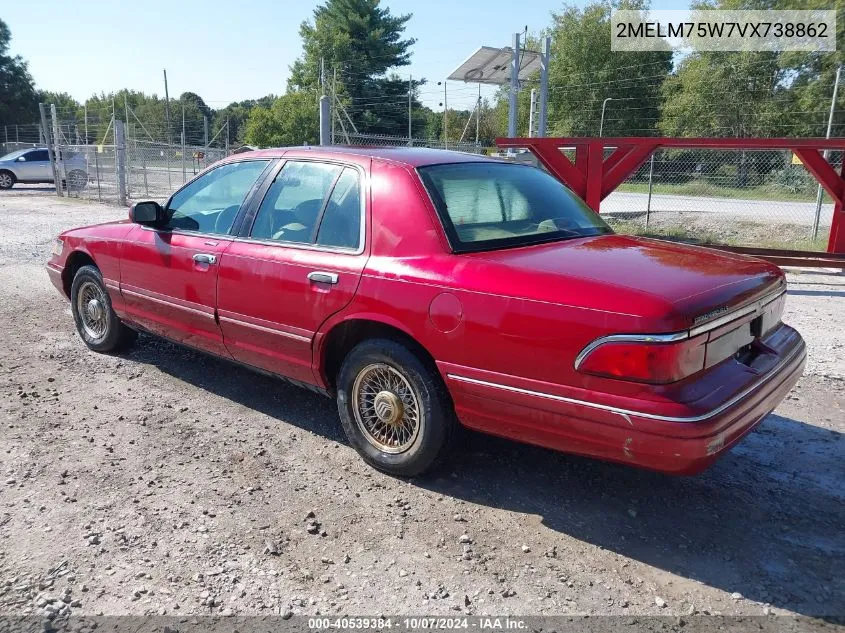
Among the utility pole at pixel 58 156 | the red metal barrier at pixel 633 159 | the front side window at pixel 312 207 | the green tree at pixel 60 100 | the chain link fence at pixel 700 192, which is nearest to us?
the front side window at pixel 312 207

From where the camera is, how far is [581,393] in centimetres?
283

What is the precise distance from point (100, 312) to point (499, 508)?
3814 mm

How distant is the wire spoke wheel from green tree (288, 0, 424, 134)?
37.9 metres

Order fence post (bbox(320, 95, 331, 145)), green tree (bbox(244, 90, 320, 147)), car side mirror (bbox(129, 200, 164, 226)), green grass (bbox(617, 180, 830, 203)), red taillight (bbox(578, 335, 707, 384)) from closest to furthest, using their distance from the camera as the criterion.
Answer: red taillight (bbox(578, 335, 707, 384)), car side mirror (bbox(129, 200, 164, 226)), fence post (bbox(320, 95, 331, 145)), green grass (bbox(617, 180, 830, 203)), green tree (bbox(244, 90, 320, 147))

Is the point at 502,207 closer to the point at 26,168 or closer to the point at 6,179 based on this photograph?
the point at 26,168

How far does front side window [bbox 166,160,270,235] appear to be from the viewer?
439 cm

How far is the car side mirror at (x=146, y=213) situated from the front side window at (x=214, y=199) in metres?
0.10

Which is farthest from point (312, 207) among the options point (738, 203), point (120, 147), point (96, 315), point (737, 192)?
point (738, 203)

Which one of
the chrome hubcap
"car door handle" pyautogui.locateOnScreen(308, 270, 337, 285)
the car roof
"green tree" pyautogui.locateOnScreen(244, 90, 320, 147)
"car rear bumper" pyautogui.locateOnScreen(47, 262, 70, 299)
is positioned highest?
"green tree" pyautogui.locateOnScreen(244, 90, 320, 147)

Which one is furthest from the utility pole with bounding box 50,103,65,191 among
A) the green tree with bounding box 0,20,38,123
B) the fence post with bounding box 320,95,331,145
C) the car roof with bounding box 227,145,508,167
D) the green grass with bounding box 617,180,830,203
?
the green tree with bounding box 0,20,38,123

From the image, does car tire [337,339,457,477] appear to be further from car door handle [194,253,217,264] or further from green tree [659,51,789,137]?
green tree [659,51,789,137]

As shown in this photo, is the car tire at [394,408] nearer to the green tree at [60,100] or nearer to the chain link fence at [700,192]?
the chain link fence at [700,192]

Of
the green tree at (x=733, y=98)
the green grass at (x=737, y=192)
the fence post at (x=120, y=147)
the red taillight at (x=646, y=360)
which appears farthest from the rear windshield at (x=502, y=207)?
the green tree at (x=733, y=98)

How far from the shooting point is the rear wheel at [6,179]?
25484 millimetres
